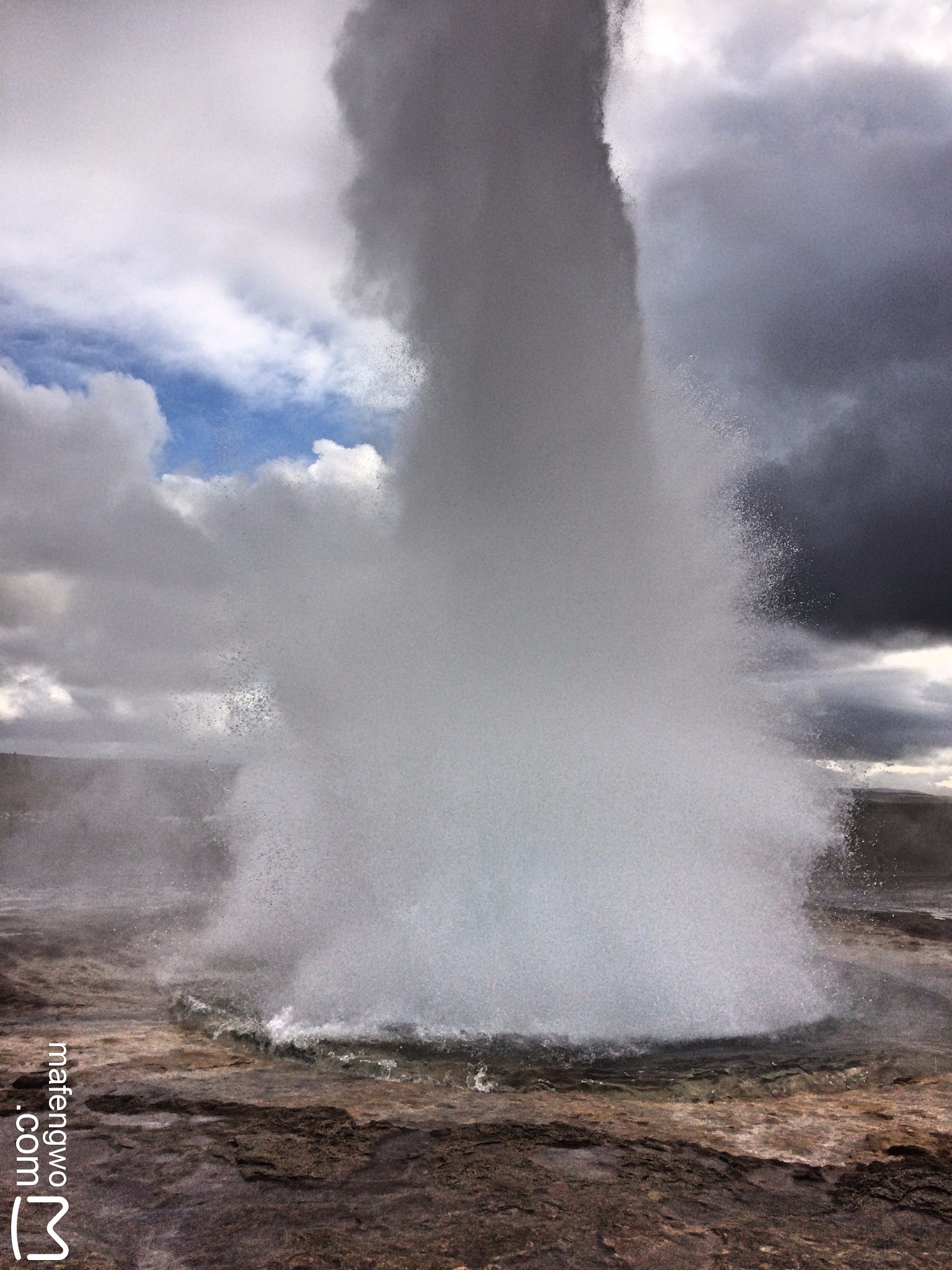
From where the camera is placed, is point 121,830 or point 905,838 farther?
point 905,838

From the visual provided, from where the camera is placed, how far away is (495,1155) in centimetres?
530

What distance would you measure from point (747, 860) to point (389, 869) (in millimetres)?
4541

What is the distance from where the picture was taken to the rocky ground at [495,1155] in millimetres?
4238

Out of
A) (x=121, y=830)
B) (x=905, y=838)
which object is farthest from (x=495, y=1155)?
(x=905, y=838)

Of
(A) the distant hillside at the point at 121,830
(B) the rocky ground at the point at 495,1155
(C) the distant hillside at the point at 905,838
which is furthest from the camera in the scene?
(C) the distant hillside at the point at 905,838

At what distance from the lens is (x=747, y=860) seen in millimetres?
10656

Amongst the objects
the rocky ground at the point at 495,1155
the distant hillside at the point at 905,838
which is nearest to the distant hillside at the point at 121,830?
the rocky ground at the point at 495,1155

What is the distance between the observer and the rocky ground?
4238 mm

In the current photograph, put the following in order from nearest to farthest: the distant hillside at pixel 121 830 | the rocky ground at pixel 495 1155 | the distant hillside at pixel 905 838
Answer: the rocky ground at pixel 495 1155 → the distant hillside at pixel 121 830 → the distant hillside at pixel 905 838

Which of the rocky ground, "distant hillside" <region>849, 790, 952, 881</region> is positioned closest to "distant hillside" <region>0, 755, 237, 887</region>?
the rocky ground

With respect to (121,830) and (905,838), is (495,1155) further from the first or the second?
(905,838)

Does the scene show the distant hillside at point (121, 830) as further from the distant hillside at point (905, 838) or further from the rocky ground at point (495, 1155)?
the distant hillside at point (905, 838)

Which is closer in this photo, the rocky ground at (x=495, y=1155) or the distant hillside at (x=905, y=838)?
the rocky ground at (x=495, y=1155)

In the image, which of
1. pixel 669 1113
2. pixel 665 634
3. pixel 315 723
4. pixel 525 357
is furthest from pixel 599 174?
pixel 669 1113
